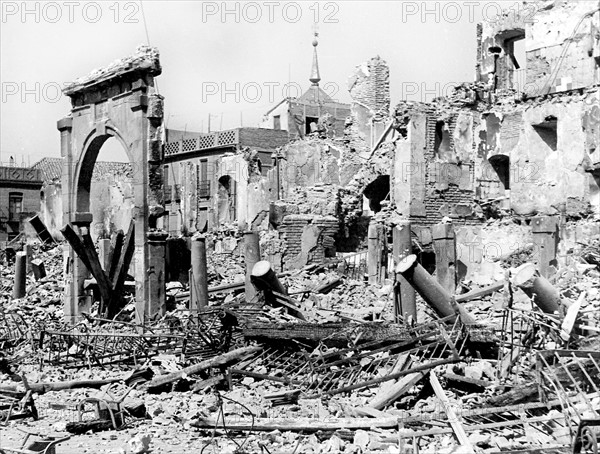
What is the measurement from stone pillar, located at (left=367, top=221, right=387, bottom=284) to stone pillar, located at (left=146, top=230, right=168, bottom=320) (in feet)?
22.8

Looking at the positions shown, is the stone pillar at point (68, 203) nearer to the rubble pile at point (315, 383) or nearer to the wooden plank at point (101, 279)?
the wooden plank at point (101, 279)

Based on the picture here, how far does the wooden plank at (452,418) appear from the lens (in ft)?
22.2

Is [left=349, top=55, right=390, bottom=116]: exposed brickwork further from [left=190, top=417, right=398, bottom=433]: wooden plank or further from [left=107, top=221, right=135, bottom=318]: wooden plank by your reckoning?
[left=190, top=417, right=398, bottom=433]: wooden plank

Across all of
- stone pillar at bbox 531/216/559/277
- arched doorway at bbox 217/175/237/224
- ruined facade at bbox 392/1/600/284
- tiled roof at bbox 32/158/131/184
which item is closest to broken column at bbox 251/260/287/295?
stone pillar at bbox 531/216/559/277

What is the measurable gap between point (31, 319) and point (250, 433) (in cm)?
1021

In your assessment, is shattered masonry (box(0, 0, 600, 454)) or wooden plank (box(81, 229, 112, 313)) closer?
shattered masonry (box(0, 0, 600, 454))

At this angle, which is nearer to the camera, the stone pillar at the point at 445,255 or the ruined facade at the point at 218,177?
the stone pillar at the point at 445,255

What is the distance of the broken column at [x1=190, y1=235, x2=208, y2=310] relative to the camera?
48.2 ft

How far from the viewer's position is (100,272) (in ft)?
53.5

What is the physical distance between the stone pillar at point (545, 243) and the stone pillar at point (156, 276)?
8325mm

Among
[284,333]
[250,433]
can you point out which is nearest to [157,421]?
[250,433]

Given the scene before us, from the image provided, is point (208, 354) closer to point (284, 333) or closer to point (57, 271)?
point (284, 333)

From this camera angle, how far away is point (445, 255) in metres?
18.7

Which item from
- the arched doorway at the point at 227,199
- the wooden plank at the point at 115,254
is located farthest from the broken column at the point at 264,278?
the arched doorway at the point at 227,199
